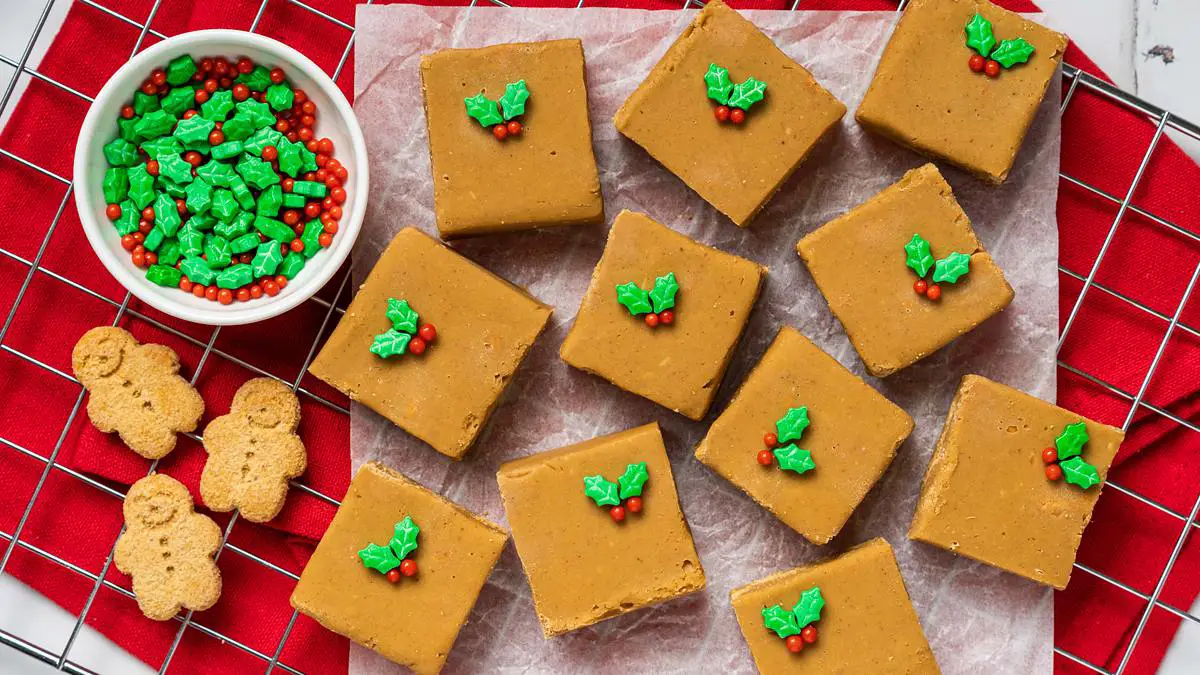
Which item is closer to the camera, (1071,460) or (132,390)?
(1071,460)

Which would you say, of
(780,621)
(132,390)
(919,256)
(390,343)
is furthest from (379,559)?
(919,256)

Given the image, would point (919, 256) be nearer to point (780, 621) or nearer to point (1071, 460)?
point (1071, 460)

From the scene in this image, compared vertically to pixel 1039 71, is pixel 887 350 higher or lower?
lower

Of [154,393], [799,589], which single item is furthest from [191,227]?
[799,589]

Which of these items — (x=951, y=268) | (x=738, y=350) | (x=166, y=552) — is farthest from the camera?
(x=738, y=350)

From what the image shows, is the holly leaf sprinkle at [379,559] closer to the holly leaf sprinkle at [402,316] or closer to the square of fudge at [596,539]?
the square of fudge at [596,539]

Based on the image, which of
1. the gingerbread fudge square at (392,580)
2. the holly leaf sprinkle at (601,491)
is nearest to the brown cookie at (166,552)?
the gingerbread fudge square at (392,580)

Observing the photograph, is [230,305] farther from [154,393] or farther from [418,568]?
[418,568]
